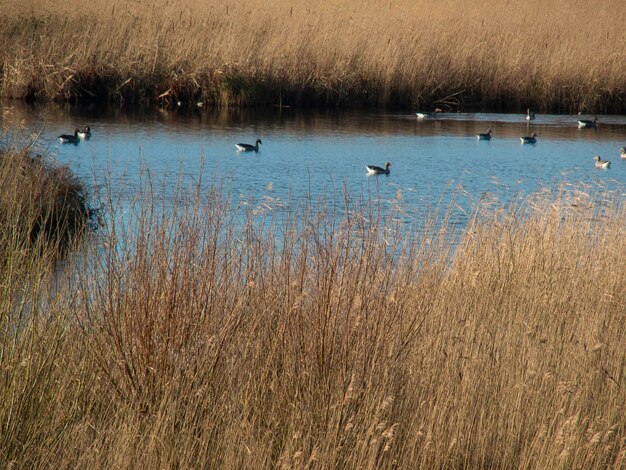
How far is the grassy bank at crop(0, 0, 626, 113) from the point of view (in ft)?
61.6

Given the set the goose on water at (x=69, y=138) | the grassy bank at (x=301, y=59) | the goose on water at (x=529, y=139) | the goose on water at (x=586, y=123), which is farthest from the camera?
the grassy bank at (x=301, y=59)

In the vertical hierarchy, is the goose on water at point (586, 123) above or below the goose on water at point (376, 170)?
above

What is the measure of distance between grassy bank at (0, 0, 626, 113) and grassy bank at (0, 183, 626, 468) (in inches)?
581

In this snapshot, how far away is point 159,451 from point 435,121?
15.9 m

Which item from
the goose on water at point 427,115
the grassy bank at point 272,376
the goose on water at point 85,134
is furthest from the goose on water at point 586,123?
A: the grassy bank at point 272,376

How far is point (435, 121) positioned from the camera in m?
18.9

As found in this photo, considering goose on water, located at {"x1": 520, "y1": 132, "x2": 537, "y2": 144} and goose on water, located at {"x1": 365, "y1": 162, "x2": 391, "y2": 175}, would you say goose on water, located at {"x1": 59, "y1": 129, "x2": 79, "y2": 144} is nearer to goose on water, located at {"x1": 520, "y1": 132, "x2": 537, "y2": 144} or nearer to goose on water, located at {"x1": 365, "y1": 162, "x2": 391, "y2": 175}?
goose on water, located at {"x1": 365, "y1": 162, "x2": 391, "y2": 175}

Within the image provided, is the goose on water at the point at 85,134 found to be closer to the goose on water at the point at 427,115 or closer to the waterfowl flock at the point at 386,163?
the waterfowl flock at the point at 386,163

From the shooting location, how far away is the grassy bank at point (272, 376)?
3.50 meters

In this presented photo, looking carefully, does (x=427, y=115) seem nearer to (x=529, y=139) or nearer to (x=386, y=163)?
(x=529, y=139)

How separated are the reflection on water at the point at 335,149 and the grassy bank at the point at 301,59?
2.15 feet

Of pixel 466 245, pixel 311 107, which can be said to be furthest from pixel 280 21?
pixel 466 245

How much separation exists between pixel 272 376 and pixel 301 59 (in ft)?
51.7

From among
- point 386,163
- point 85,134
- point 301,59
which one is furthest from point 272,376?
point 301,59
